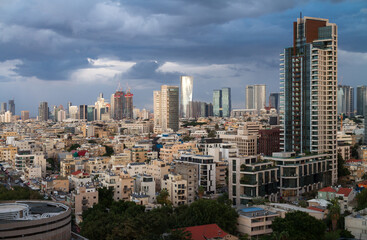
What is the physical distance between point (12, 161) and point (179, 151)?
1966cm

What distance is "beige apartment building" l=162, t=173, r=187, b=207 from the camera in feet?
92.7

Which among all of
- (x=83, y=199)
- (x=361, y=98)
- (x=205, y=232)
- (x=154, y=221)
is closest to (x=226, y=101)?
(x=361, y=98)

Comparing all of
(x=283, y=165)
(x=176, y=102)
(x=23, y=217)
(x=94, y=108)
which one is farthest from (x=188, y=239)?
(x=94, y=108)

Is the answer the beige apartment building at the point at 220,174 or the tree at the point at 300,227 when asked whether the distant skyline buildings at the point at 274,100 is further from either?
the tree at the point at 300,227

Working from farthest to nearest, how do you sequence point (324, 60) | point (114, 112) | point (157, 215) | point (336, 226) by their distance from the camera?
point (114, 112)
point (324, 60)
point (336, 226)
point (157, 215)

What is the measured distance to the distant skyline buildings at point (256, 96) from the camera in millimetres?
164250

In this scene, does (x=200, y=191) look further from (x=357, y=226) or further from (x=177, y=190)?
(x=357, y=226)

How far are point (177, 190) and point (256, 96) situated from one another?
141731mm

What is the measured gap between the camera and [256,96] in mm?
166625

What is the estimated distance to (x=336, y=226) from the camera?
21766 mm

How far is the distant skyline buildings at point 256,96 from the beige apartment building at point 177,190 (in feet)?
451

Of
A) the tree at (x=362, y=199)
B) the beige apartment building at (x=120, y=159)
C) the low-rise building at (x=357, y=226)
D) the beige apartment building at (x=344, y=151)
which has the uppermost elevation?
the beige apartment building at (x=344, y=151)

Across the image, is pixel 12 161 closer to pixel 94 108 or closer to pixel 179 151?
pixel 179 151

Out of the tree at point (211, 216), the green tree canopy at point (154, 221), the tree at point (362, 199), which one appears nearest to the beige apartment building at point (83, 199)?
the green tree canopy at point (154, 221)
